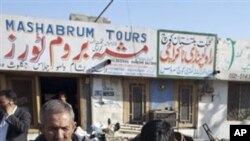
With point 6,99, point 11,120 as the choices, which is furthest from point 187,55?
point 11,120

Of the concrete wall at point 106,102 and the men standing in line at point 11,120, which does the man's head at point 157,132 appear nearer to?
the men standing in line at point 11,120

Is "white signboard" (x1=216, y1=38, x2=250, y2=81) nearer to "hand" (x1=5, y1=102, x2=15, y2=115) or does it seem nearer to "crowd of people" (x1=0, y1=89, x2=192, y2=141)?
"hand" (x1=5, y1=102, x2=15, y2=115)

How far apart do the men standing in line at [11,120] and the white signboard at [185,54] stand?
6087mm

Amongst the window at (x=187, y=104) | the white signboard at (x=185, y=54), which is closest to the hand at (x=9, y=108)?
the white signboard at (x=185, y=54)

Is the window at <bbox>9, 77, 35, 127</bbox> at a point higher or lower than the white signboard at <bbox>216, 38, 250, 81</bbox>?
lower

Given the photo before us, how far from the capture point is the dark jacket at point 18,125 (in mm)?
3449

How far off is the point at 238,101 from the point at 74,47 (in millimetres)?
6064

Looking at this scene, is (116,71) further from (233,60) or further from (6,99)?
(6,99)

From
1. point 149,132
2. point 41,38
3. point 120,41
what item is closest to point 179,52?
point 120,41

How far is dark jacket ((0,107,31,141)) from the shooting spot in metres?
3.45

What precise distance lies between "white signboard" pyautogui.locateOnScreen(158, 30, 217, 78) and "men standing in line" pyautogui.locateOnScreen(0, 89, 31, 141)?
6087 millimetres


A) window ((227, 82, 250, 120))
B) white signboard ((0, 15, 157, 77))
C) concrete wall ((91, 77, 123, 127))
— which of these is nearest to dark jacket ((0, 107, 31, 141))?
white signboard ((0, 15, 157, 77))

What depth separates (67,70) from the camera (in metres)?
8.29

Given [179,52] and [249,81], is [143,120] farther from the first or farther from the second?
[249,81]
